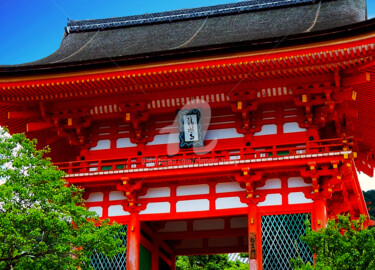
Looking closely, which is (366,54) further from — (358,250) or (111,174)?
(111,174)

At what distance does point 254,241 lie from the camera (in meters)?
15.9

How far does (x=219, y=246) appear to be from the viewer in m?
21.5

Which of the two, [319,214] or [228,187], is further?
[228,187]

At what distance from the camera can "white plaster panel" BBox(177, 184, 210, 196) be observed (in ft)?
55.8

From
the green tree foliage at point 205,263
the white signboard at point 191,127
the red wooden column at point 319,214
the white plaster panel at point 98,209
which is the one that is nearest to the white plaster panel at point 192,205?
the white signboard at point 191,127

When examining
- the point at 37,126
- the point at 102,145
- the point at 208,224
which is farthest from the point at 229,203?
the point at 37,126

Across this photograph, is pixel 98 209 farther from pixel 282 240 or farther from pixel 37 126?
pixel 282 240

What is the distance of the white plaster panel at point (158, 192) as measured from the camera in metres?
17.2

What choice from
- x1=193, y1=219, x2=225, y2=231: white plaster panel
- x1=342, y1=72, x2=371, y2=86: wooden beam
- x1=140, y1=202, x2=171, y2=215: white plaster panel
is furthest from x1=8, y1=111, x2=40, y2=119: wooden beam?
x1=342, y1=72, x2=371, y2=86: wooden beam

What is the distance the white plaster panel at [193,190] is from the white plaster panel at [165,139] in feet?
4.94

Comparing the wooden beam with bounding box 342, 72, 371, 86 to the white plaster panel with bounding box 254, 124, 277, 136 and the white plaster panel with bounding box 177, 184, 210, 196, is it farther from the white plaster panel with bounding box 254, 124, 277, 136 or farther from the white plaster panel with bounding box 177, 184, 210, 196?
the white plaster panel with bounding box 177, 184, 210, 196

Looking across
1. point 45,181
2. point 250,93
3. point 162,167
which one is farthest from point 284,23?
point 45,181

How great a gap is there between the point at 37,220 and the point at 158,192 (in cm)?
490

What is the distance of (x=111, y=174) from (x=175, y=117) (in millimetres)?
2720
